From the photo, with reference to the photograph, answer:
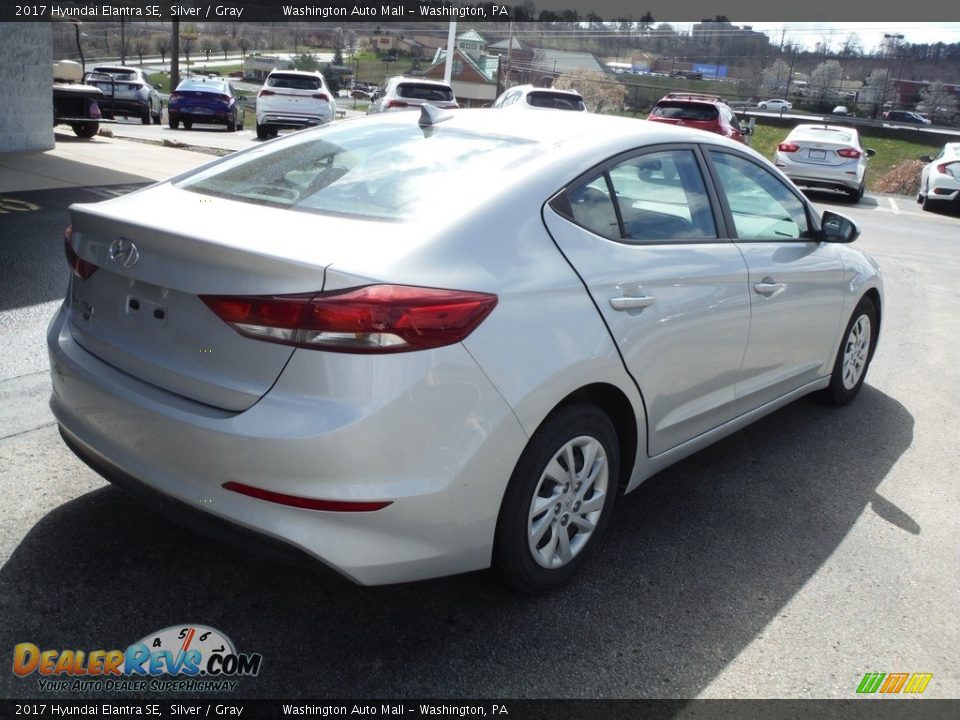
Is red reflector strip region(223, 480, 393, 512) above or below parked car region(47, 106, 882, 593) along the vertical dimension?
below

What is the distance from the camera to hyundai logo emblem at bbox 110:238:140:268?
2.86 meters

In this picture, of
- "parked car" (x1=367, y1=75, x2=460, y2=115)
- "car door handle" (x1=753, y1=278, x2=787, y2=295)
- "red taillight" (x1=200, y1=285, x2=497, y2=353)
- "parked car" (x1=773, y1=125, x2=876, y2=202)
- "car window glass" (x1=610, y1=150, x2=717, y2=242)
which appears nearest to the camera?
"red taillight" (x1=200, y1=285, x2=497, y2=353)

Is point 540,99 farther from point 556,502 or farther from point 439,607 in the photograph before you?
point 439,607

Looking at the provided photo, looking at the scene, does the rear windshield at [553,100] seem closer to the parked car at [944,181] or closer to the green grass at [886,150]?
the parked car at [944,181]

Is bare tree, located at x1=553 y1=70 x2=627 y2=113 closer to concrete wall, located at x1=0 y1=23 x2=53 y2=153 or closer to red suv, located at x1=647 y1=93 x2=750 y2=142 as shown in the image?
red suv, located at x1=647 y1=93 x2=750 y2=142

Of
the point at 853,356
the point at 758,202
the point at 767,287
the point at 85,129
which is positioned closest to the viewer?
the point at 767,287

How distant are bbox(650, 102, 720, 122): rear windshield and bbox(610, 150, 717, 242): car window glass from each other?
1631cm

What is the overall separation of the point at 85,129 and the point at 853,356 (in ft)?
51.7

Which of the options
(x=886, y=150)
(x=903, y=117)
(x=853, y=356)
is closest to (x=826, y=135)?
(x=853, y=356)

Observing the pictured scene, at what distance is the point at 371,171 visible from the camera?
3328mm

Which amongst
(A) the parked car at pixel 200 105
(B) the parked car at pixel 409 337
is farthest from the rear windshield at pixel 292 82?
(B) the parked car at pixel 409 337

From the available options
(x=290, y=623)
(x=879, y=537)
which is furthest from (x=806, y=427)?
(x=290, y=623)

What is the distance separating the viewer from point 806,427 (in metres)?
5.29

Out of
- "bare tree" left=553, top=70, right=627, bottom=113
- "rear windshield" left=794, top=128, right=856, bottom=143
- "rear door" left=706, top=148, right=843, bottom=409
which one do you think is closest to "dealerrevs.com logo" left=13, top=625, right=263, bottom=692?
"rear door" left=706, top=148, right=843, bottom=409
